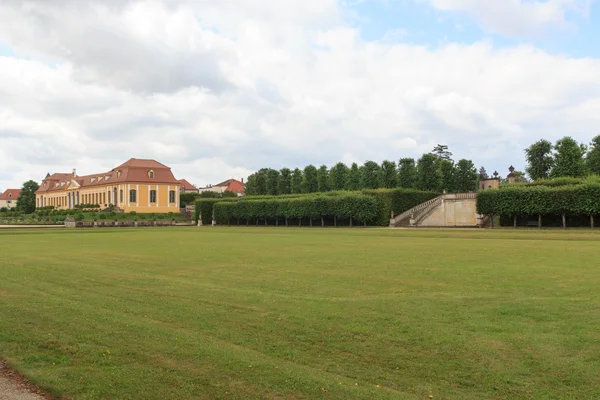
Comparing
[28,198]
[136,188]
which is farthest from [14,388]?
[28,198]

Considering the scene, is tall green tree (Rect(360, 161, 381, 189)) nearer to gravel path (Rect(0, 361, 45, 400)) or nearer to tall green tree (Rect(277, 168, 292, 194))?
tall green tree (Rect(277, 168, 292, 194))

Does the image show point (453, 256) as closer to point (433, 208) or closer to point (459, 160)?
point (433, 208)

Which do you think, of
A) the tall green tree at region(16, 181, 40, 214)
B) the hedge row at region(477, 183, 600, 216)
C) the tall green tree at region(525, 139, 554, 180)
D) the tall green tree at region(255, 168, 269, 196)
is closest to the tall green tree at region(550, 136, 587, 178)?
the tall green tree at region(525, 139, 554, 180)

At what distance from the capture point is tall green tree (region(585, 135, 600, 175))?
68.0 meters

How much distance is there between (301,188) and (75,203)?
60.5 metres

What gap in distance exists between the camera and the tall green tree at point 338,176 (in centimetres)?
8231

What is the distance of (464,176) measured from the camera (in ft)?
244

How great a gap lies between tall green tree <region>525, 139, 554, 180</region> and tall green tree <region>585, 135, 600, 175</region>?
554 cm

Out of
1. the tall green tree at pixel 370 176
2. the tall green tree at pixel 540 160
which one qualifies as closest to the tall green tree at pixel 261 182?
the tall green tree at pixel 370 176

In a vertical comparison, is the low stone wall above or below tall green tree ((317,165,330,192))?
below

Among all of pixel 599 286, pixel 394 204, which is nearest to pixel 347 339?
pixel 599 286

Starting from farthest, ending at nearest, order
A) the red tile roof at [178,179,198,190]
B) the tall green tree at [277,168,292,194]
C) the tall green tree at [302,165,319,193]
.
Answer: the red tile roof at [178,179,198,190], the tall green tree at [277,168,292,194], the tall green tree at [302,165,319,193]

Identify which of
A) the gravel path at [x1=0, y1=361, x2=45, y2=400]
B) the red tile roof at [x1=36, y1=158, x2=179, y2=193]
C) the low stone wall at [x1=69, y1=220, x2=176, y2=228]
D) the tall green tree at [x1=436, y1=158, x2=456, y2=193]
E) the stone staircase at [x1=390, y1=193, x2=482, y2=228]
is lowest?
the gravel path at [x1=0, y1=361, x2=45, y2=400]

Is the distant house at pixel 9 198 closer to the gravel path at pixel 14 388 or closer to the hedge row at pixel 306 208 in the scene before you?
the hedge row at pixel 306 208
